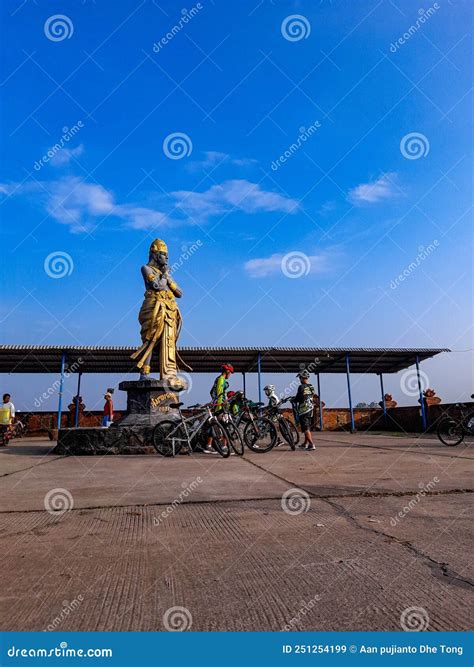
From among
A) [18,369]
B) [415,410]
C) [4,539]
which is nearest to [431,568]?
[4,539]

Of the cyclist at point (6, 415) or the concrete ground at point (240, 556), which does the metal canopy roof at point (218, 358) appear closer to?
the cyclist at point (6, 415)

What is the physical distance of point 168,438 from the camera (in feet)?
22.9

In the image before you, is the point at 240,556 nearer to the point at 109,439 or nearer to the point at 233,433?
the point at 233,433

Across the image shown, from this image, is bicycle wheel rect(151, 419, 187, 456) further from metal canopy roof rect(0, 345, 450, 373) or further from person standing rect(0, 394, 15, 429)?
metal canopy roof rect(0, 345, 450, 373)

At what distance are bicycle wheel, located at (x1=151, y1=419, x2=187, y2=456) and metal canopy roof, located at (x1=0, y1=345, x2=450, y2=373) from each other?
887 centimetres

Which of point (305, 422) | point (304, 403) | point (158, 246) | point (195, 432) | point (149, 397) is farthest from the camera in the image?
point (158, 246)

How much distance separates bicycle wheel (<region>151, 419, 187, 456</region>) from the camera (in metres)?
7.00

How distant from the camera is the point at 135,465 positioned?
19.7 feet

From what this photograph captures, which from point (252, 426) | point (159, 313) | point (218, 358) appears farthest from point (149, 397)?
point (218, 358)

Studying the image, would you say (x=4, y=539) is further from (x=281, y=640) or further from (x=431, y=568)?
(x=431, y=568)

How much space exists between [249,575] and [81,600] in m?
0.63

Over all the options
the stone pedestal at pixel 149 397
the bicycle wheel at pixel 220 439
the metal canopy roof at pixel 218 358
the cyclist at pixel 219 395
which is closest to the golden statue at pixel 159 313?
the stone pedestal at pixel 149 397

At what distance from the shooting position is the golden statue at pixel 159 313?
10500 mm

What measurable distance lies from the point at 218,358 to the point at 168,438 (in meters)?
10.9
